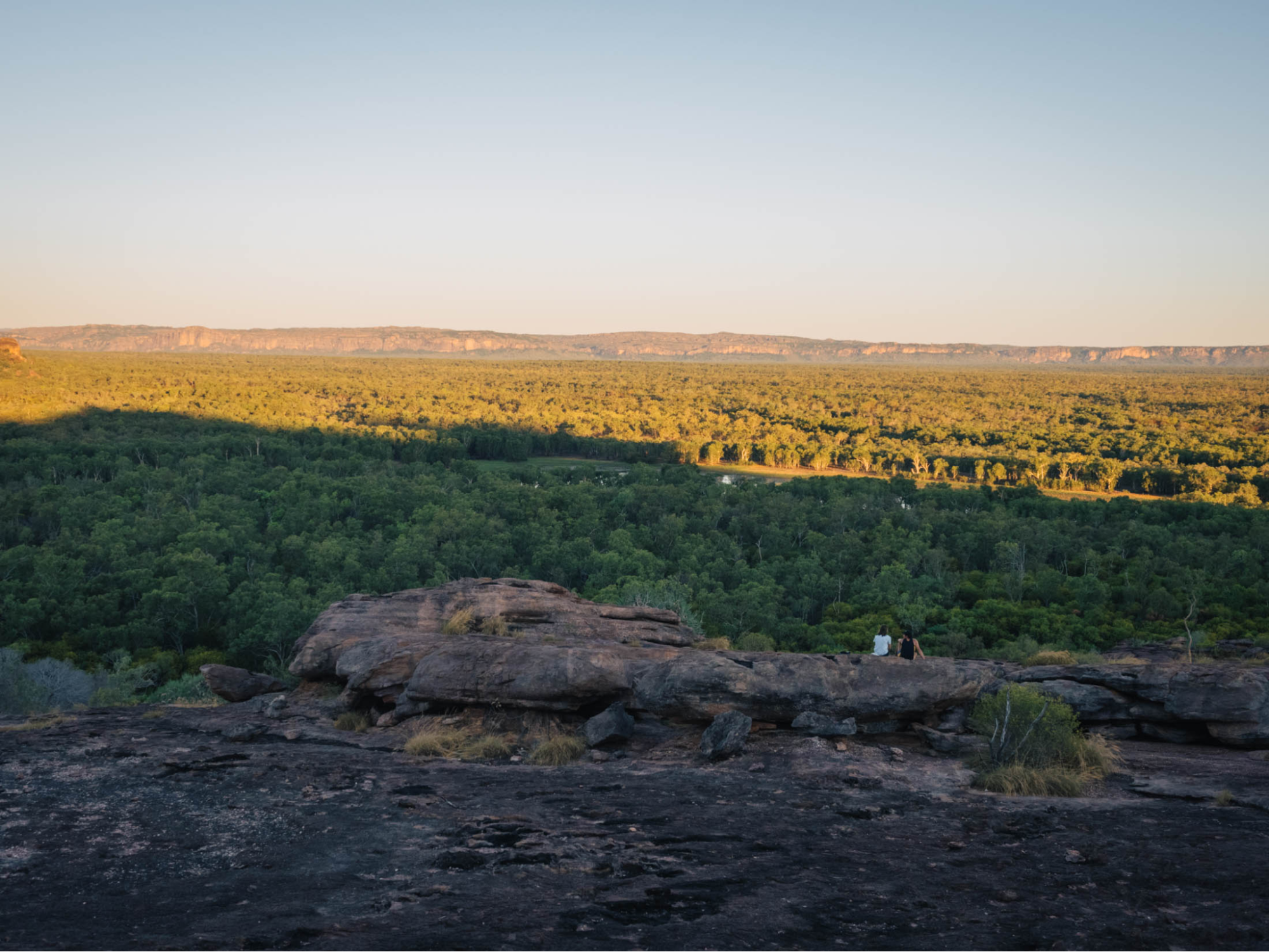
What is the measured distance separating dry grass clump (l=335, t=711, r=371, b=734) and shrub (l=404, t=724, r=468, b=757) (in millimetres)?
1604

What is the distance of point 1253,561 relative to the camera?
184 ft

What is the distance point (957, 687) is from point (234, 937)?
42.0ft

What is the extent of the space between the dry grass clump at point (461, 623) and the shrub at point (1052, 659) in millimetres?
13111

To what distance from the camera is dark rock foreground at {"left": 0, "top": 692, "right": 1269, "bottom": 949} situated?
7945 millimetres

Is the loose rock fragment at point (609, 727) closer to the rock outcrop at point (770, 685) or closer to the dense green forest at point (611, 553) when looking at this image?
the rock outcrop at point (770, 685)

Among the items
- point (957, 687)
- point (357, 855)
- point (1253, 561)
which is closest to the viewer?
point (357, 855)

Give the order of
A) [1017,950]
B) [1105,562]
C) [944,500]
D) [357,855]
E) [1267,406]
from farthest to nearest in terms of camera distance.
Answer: [1267,406] → [944,500] → [1105,562] → [357,855] → [1017,950]

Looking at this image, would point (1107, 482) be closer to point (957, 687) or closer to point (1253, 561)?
point (1253, 561)

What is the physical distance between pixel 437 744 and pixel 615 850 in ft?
20.3

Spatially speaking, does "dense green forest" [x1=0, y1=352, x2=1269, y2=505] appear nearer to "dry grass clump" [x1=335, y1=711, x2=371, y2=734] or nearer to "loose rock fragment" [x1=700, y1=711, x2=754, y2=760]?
"loose rock fragment" [x1=700, y1=711, x2=754, y2=760]

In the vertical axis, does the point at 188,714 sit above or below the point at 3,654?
above

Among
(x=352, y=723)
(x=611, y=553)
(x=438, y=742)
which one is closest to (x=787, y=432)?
(x=611, y=553)

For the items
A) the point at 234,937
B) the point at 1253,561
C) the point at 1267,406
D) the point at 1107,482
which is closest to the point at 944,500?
the point at 1253,561

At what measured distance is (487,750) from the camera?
15.5 m
